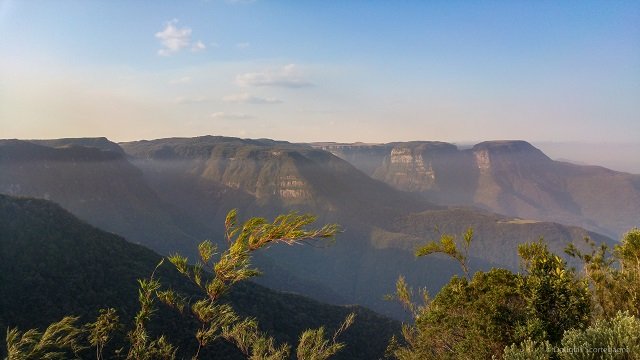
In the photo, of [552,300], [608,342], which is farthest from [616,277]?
[608,342]

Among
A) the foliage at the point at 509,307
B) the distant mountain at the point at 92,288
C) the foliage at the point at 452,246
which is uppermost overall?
the foliage at the point at 452,246

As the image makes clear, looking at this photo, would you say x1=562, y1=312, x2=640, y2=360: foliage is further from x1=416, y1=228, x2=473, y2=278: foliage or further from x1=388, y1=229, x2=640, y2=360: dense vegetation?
x1=416, y1=228, x2=473, y2=278: foliage

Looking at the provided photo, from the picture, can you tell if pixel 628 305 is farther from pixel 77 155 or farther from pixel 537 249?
pixel 77 155

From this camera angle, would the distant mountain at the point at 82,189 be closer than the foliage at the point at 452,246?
No

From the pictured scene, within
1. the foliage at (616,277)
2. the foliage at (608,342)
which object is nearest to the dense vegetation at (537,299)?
the foliage at (616,277)

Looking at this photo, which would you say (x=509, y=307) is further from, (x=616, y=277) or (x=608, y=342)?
(x=608, y=342)

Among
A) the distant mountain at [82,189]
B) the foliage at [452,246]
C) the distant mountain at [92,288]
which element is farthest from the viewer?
the distant mountain at [82,189]

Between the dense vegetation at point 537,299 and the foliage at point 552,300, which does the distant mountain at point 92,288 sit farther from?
the foliage at point 552,300

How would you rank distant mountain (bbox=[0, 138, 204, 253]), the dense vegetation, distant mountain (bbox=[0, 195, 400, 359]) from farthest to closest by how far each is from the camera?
1. distant mountain (bbox=[0, 138, 204, 253])
2. distant mountain (bbox=[0, 195, 400, 359])
3. the dense vegetation

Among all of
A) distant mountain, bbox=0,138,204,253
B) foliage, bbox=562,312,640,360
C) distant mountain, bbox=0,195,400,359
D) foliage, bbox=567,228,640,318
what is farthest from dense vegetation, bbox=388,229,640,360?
distant mountain, bbox=0,138,204,253

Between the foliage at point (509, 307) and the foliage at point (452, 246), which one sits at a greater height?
the foliage at point (452, 246)
